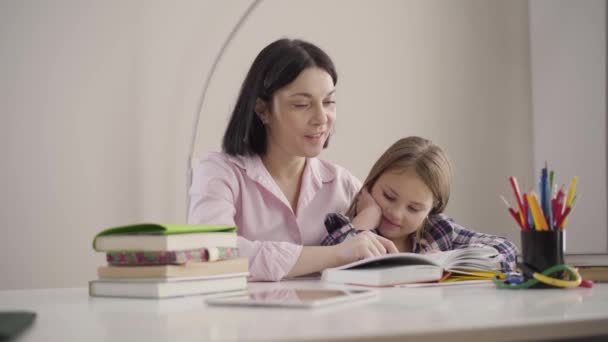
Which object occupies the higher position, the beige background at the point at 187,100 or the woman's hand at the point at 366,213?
the beige background at the point at 187,100

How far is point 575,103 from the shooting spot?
341 centimetres

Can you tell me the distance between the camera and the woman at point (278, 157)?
194 centimetres

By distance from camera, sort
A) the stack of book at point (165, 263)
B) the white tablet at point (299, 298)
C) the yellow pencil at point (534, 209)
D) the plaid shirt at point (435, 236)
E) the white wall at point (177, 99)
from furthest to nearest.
A: the white wall at point (177, 99) < the plaid shirt at point (435, 236) < the yellow pencil at point (534, 209) < the stack of book at point (165, 263) < the white tablet at point (299, 298)

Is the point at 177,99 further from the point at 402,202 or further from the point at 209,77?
the point at 402,202

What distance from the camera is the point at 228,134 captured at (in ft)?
6.70

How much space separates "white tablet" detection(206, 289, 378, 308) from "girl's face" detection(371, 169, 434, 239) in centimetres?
83

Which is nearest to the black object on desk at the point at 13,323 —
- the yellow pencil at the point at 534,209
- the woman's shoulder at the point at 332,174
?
the yellow pencil at the point at 534,209

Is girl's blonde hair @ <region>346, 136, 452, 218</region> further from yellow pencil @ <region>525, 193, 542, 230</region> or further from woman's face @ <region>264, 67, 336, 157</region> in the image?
yellow pencil @ <region>525, 193, 542, 230</region>

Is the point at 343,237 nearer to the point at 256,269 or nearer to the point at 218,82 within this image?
the point at 256,269

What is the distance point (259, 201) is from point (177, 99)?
1336 mm

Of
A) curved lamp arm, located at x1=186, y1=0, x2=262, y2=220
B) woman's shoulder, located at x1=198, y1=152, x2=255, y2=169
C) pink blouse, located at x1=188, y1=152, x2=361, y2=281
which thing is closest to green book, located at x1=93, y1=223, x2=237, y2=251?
pink blouse, located at x1=188, y1=152, x2=361, y2=281

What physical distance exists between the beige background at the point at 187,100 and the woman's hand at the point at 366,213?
1395 millimetres

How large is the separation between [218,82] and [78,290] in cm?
202

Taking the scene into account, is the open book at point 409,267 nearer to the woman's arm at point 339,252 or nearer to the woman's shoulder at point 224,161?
the woman's arm at point 339,252
